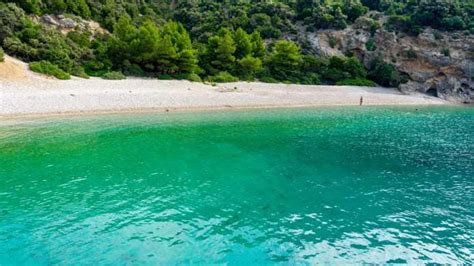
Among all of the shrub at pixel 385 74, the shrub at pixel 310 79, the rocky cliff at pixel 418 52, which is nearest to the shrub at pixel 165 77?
the shrub at pixel 310 79

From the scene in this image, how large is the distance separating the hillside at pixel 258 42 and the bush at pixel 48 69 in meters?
0.10

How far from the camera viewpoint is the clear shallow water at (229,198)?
880 cm

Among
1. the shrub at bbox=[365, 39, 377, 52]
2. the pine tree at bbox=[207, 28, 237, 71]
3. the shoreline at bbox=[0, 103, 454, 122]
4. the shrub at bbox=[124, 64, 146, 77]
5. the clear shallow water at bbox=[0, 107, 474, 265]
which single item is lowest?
the clear shallow water at bbox=[0, 107, 474, 265]

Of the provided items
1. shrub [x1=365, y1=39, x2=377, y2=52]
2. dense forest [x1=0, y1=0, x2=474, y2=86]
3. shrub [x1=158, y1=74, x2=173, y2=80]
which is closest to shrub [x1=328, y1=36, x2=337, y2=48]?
dense forest [x1=0, y1=0, x2=474, y2=86]

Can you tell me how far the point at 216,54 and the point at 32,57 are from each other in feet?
80.8

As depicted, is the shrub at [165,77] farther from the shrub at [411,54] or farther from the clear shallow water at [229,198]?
the shrub at [411,54]

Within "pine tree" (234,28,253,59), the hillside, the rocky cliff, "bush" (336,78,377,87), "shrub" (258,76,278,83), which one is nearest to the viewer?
the hillside

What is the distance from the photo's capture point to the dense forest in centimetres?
4338

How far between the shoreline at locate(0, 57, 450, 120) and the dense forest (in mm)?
3575

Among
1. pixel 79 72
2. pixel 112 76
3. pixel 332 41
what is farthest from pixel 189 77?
pixel 332 41

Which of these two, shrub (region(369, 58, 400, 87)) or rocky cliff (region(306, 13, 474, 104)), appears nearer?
rocky cliff (region(306, 13, 474, 104))

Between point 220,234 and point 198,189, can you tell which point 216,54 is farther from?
point 220,234

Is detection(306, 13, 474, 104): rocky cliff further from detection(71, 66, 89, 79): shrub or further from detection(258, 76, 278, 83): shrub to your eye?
detection(71, 66, 89, 79): shrub

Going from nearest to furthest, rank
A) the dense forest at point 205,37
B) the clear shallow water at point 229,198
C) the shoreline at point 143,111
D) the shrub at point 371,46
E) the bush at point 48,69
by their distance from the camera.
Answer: the clear shallow water at point 229,198
the shoreline at point 143,111
the bush at point 48,69
the dense forest at point 205,37
the shrub at point 371,46
